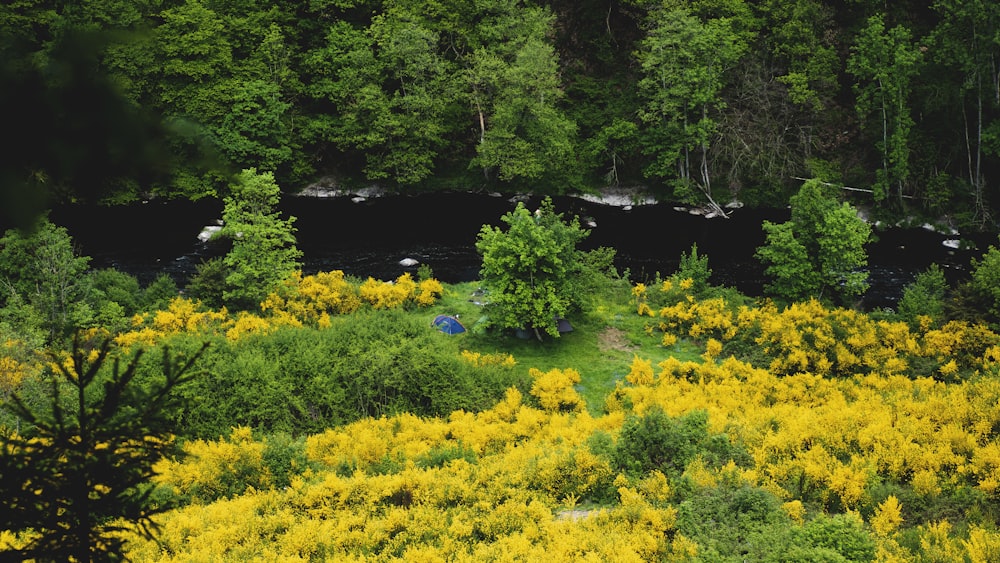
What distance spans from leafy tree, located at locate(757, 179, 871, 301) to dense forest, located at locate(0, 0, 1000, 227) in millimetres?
15670

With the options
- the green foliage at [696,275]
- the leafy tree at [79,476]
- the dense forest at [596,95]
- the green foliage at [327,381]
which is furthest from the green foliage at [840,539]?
the dense forest at [596,95]

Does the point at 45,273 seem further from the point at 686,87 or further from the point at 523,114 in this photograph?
the point at 686,87

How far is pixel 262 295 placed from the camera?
24.1 m

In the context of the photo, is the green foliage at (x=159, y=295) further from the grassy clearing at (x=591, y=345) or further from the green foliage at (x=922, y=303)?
the green foliage at (x=922, y=303)

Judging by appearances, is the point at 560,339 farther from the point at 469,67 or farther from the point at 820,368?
the point at 469,67

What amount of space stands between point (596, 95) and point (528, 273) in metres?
26.1

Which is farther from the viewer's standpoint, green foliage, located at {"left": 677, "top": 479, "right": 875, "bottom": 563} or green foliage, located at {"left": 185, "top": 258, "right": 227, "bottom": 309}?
green foliage, located at {"left": 185, "top": 258, "right": 227, "bottom": 309}

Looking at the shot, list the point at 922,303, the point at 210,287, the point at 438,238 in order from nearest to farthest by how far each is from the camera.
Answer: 1. the point at 922,303
2. the point at 210,287
3. the point at 438,238

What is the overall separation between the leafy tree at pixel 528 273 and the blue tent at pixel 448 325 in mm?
1552

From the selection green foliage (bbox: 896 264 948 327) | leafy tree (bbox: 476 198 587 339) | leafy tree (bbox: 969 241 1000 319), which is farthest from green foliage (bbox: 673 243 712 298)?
leafy tree (bbox: 969 241 1000 319)

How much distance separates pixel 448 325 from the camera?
23031 mm

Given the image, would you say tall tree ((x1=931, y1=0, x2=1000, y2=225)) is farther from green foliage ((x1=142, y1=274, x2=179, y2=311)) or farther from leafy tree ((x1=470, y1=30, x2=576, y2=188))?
green foliage ((x1=142, y1=274, x2=179, y2=311))

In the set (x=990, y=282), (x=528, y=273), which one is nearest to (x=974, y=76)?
(x=990, y=282)

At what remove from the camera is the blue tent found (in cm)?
2292
